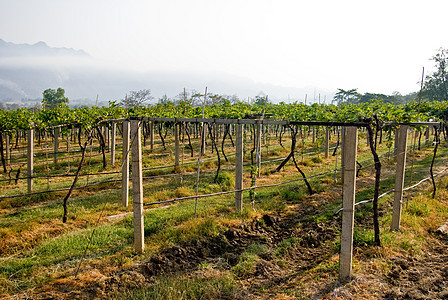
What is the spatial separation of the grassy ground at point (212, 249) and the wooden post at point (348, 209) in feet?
0.71

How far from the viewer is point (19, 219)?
293 inches

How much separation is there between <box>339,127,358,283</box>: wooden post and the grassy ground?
217 millimetres

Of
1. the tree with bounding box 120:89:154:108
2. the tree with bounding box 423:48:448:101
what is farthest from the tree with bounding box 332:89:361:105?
the tree with bounding box 120:89:154:108

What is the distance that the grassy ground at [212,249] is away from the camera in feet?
14.4

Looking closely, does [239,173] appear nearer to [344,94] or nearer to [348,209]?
[348,209]

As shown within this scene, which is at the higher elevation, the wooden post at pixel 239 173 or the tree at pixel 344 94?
the tree at pixel 344 94

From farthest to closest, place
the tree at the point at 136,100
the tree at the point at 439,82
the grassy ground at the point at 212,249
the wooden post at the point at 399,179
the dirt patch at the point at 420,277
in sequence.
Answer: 1. the tree at the point at 439,82
2. the tree at the point at 136,100
3. the wooden post at the point at 399,179
4. the grassy ground at the point at 212,249
5. the dirt patch at the point at 420,277

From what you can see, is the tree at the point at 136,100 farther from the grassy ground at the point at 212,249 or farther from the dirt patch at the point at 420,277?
the dirt patch at the point at 420,277

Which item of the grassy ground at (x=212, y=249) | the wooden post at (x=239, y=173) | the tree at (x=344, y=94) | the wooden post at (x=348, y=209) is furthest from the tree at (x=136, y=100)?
the tree at (x=344, y=94)

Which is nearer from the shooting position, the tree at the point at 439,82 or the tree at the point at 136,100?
the tree at the point at 136,100

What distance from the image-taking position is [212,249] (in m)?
5.70

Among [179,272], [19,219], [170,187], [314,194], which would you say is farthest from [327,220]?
[19,219]

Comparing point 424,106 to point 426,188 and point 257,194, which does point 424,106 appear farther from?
point 257,194

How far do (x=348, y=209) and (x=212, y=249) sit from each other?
2.57 m
